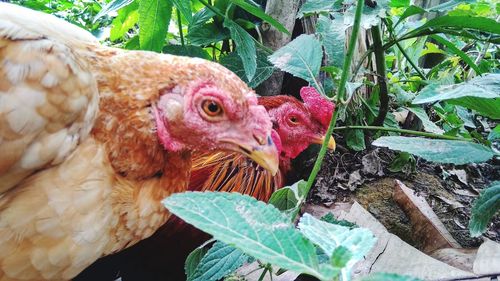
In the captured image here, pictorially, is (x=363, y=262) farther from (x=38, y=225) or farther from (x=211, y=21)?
(x=211, y=21)

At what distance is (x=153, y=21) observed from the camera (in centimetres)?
144

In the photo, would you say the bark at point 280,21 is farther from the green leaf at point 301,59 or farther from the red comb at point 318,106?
the green leaf at point 301,59

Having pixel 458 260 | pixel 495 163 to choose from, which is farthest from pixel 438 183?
pixel 458 260

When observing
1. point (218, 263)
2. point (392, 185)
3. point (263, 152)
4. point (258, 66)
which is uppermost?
point (258, 66)

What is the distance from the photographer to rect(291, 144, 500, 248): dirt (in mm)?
1583

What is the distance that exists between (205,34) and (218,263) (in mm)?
Result: 1287

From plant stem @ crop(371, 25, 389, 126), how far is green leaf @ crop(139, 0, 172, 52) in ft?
2.44

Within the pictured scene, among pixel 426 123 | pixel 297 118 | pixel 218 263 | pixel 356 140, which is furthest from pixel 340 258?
pixel 356 140

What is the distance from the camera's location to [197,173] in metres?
1.58

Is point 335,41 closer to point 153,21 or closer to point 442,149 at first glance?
point 442,149

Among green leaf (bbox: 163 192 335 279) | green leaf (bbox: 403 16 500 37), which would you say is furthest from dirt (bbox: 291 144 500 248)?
green leaf (bbox: 163 192 335 279)

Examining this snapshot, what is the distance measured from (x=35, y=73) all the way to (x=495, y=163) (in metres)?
2.11

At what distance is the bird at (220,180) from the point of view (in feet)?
4.83

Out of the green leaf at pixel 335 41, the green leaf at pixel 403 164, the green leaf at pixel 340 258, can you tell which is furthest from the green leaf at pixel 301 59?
the green leaf at pixel 403 164
